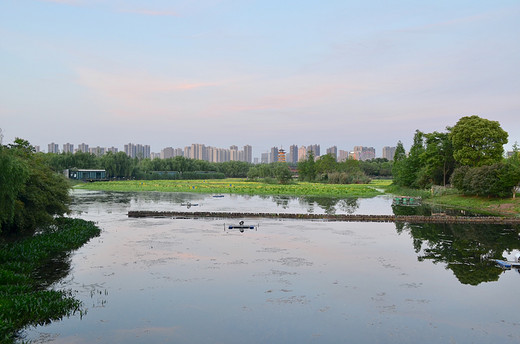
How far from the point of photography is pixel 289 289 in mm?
21828

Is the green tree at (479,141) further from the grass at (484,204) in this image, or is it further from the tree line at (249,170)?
the tree line at (249,170)

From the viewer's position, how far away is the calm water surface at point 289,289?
16641mm

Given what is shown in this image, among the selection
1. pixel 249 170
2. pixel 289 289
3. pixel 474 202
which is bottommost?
pixel 289 289

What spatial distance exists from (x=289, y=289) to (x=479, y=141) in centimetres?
6041

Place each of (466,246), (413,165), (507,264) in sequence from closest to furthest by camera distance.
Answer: (507,264), (466,246), (413,165)

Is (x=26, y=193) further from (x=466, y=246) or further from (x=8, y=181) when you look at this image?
(x=466, y=246)

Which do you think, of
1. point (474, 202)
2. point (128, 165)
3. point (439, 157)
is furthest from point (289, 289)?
point (128, 165)

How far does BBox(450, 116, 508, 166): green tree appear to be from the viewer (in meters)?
69.1

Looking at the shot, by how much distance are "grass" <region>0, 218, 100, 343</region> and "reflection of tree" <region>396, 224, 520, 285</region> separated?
2134cm

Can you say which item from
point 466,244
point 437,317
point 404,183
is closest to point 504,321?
point 437,317

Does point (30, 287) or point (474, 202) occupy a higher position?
point (474, 202)

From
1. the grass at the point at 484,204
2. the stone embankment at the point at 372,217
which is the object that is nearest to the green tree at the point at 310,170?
the grass at the point at 484,204

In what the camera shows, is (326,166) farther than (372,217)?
Yes

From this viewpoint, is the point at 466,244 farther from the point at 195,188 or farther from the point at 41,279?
the point at 195,188
